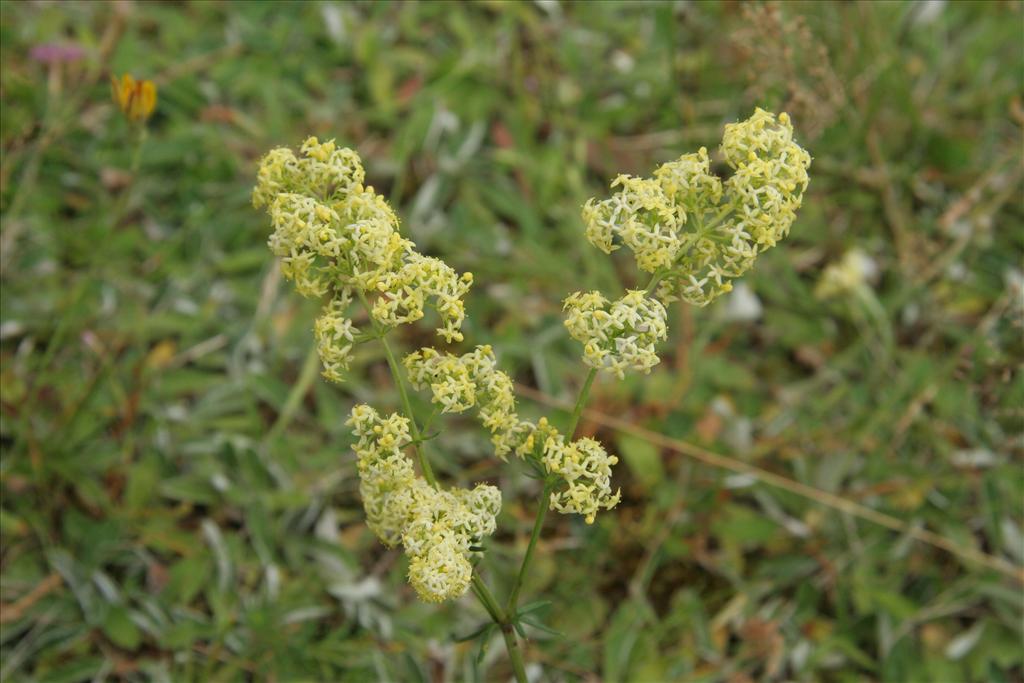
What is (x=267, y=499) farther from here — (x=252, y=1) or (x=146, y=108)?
(x=252, y=1)

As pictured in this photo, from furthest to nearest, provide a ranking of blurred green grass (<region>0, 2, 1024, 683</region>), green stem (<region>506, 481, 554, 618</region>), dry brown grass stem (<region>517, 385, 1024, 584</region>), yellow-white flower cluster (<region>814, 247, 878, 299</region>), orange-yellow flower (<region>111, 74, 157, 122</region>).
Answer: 1. yellow-white flower cluster (<region>814, 247, 878, 299</region>)
2. dry brown grass stem (<region>517, 385, 1024, 584</region>)
3. blurred green grass (<region>0, 2, 1024, 683</region>)
4. orange-yellow flower (<region>111, 74, 157, 122</region>)
5. green stem (<region>506, 481, 554, 618</region>)

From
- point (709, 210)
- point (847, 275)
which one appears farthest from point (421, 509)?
point (847, 275)

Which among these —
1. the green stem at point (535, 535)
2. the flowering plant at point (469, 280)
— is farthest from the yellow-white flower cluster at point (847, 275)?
the green stem at point (535, 535)

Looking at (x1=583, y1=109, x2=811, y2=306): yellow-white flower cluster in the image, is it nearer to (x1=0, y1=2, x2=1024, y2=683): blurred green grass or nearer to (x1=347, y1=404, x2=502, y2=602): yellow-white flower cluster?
(x1=347, y1=404, x2=502, y2=602): yellow-white flower cluster

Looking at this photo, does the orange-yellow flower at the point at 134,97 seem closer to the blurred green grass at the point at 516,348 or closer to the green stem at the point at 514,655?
the blurred green grass at the point at 516,348

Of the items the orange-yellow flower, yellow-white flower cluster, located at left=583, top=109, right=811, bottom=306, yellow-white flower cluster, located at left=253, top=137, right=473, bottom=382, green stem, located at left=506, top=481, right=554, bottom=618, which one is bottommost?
the orange-yellow flower

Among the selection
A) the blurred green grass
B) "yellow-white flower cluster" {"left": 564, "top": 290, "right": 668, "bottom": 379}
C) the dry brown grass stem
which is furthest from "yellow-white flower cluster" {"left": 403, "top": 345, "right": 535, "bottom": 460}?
the dry brown grass stem
